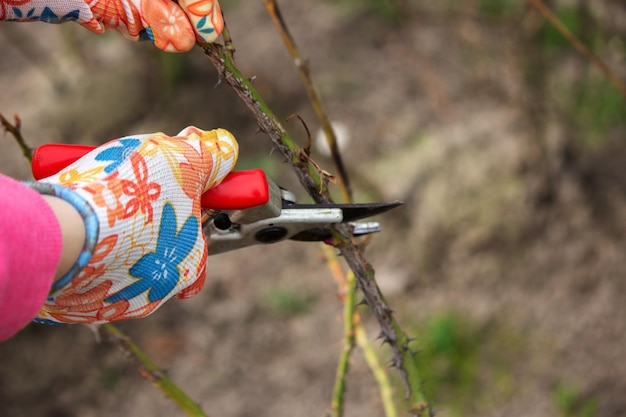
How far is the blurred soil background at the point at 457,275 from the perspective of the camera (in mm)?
2021

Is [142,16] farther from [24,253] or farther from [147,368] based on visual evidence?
[147,368]

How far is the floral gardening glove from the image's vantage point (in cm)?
72

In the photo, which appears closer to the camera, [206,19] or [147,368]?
[206,19]

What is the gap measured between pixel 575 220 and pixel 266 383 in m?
1.04

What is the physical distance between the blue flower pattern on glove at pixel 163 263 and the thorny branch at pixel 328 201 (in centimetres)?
14

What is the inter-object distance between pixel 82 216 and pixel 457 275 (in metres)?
1.63

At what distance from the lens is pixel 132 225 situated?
740mm

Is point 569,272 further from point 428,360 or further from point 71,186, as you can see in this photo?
point 71,186

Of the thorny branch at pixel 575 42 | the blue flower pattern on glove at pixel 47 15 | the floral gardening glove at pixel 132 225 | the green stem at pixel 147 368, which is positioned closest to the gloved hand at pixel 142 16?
the blue flower pattern on glove at pixel 47 15

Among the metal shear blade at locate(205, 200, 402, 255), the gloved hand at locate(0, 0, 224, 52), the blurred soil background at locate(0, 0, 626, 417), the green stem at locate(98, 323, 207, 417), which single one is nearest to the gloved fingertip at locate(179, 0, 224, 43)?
the gloved hand at locate(0, 0, 224, 52)

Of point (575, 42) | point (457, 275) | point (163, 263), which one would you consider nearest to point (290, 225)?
point (163, 263)

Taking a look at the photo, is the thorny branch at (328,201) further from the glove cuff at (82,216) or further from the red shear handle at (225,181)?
the glove cuff at (82,216)

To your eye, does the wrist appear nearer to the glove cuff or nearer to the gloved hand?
the glove cuff

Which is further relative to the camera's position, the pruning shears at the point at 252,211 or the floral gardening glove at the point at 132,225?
the pruning shears at the point at 252,211
